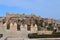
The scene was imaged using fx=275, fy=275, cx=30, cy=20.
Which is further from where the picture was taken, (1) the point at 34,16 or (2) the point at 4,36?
(1) the point at 34,16

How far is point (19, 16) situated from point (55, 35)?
77.3 ft

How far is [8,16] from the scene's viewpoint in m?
45.7

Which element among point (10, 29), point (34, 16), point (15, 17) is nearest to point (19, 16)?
point (15, 17)

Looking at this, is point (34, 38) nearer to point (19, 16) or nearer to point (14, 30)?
point (14, 30)

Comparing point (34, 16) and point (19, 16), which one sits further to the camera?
point (19, 16)

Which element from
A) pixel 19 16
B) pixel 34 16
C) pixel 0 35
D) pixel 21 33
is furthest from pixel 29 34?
pixel 19 16

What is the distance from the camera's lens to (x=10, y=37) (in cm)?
2514

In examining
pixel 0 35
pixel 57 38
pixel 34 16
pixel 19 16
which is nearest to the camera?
pixel 57 38

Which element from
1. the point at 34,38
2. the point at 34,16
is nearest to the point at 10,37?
the point at 34,38

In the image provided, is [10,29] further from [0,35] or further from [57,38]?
[57,38]

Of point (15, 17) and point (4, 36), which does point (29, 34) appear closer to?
point (4, 36)

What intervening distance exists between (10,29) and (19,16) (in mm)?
22006

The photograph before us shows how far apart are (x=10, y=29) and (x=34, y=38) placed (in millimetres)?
2917

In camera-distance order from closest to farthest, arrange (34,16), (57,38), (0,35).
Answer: (57,38) → (0,35) → (34,16)
